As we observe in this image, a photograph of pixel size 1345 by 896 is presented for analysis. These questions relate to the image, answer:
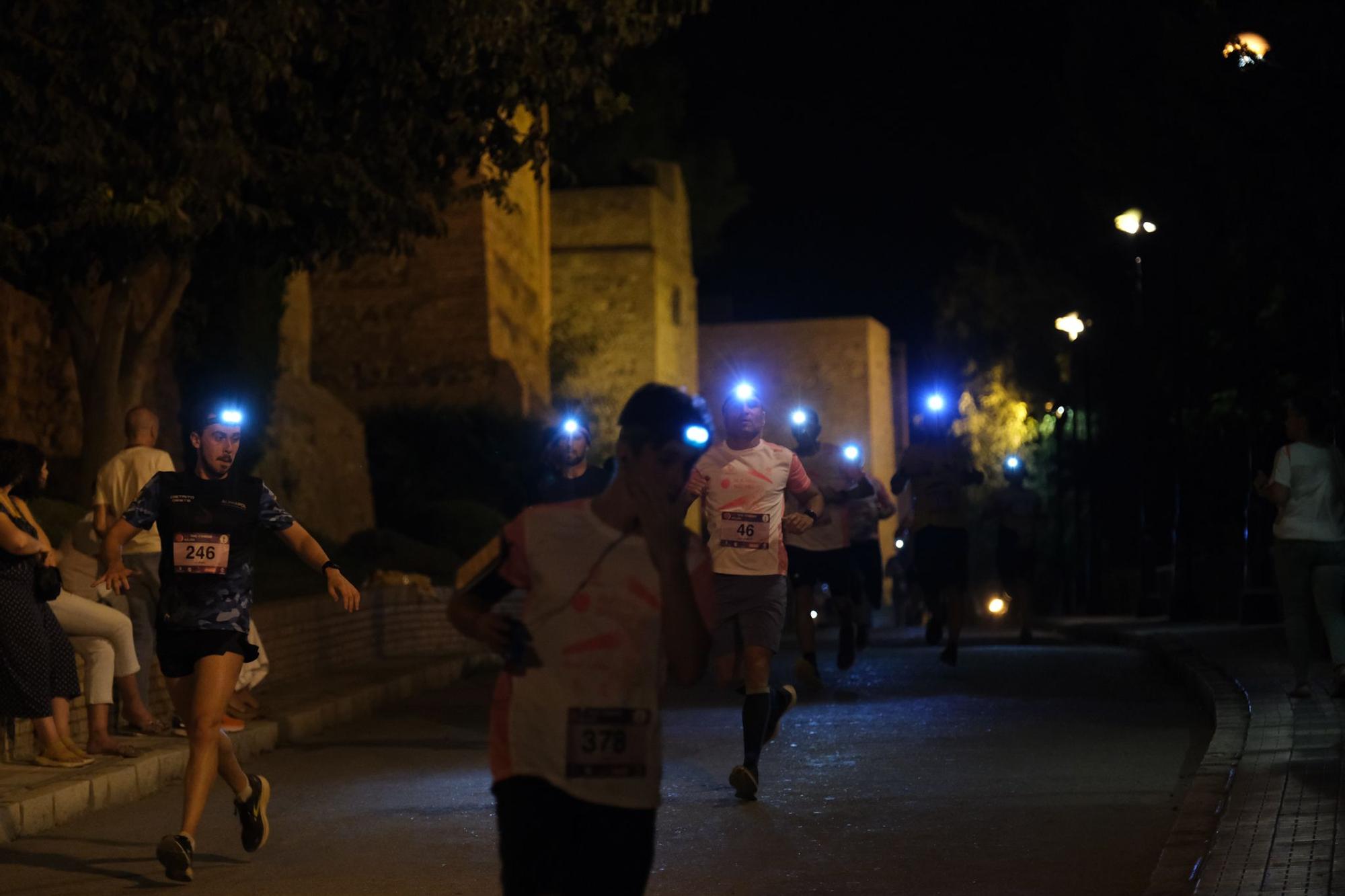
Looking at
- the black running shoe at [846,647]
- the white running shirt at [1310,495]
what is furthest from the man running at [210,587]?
the black running shoe at [846,647]

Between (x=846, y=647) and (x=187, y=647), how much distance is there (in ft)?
26.0

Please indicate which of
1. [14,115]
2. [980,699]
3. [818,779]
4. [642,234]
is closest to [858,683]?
[980,699]

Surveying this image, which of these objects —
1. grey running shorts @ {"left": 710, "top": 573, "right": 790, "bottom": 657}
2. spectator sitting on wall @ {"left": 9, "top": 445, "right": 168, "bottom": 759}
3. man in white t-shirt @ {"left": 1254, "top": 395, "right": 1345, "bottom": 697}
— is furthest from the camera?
man in white t-shirt @ {"left": 1254, "top": 395, "right": 1345, "bottom": 697}

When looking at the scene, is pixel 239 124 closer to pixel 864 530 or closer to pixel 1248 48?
pixel 864 530

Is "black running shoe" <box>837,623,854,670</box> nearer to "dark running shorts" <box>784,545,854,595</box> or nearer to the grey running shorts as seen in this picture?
"dark running shorts" <box>784,545,854,595</box>

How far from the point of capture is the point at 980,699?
1376 cm

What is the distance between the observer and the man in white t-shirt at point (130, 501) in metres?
11.2

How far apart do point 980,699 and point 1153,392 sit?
18.2 m

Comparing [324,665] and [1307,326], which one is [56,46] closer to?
[324,665]

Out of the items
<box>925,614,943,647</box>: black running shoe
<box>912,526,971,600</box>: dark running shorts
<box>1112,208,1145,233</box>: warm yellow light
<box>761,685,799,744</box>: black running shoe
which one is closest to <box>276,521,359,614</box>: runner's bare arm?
<box>761,685,799,744</box>: black running shoe

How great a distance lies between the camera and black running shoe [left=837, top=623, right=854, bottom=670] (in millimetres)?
15242

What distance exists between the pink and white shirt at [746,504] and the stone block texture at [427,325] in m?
25.2

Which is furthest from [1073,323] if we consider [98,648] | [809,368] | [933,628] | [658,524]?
[809,368]

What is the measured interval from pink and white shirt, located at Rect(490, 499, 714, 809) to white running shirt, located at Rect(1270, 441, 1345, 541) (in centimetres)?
775
